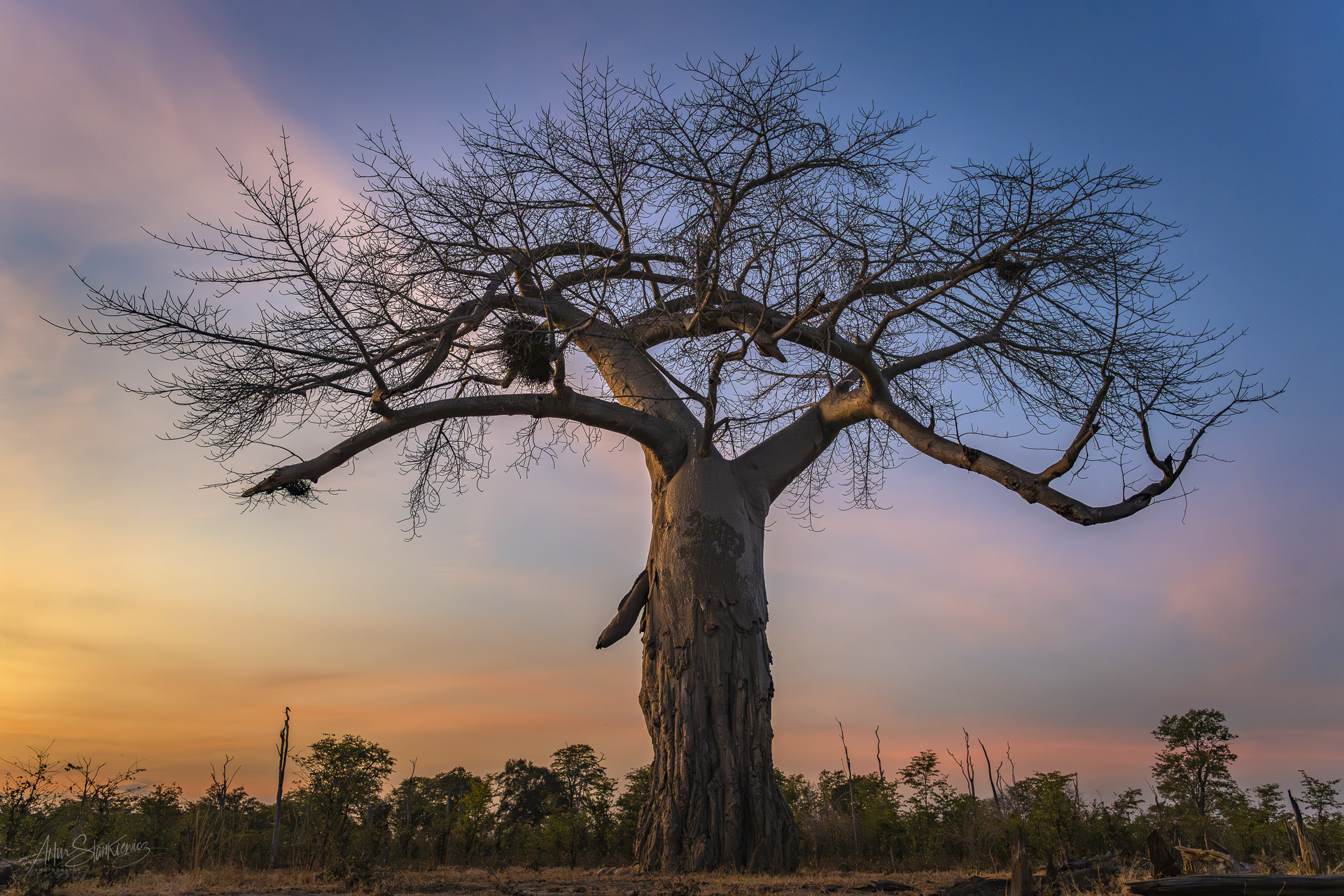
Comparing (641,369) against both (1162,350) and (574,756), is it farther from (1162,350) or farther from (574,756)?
(574,756)

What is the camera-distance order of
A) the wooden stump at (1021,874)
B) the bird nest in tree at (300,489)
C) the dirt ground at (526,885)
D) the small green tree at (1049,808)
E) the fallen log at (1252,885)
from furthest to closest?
the small green tree at (1049,808)
the bird nest in tree at (300,489)
the dirt ground at (526,885)
the wooden stump at (1021,874)
the fallen log at (1252,885)

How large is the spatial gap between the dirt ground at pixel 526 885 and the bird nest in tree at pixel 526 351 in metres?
3.63

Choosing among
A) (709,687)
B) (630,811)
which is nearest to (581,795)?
(630,811)

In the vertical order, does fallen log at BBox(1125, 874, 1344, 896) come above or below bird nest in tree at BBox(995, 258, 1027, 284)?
below

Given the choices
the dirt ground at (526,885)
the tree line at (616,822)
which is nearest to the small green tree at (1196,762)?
the tree line at (616,822)

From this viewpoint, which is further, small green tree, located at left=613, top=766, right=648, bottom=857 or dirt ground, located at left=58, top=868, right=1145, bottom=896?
small green tree, located at left=613, top=766, right=648, bottom=857

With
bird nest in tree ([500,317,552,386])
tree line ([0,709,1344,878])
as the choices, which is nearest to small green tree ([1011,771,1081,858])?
tree line ([0,709,1344,878])

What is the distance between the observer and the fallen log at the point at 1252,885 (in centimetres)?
301

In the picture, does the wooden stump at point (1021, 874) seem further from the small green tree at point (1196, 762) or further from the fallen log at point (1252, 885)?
the small green tree at point (1196, 762)

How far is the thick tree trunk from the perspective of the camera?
20.1 feet

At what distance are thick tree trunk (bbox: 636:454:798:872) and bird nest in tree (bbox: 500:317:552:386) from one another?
1539 mm

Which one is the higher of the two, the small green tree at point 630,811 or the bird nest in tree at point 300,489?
the bird nest in tree at point 300,489

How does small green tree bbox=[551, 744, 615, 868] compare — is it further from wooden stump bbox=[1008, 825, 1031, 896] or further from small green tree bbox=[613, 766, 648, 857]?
wooden stump bbox=[1008, 825, 1031, 896]

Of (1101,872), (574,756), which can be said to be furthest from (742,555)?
(574,756)
